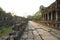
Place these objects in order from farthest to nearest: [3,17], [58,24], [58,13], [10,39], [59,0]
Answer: [3,17] → [58,13] → [59,0] → [58,24] → [10,39]

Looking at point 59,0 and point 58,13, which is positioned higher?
point 59,0

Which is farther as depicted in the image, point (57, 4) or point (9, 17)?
point (9, 17)

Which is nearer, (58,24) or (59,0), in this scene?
(58,24)

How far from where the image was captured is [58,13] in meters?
25.9

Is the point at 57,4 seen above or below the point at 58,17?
above

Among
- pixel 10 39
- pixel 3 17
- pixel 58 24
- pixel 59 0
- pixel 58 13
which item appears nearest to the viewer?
pixel 10 39

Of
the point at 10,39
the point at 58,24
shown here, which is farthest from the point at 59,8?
the point at 10,39

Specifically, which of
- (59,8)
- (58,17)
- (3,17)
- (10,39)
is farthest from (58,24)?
(3,17)

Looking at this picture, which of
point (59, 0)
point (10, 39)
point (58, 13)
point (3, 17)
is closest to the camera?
point (10, 39)

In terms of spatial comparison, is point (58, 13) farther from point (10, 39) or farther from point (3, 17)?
point (3, 17)

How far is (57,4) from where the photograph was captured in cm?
2436

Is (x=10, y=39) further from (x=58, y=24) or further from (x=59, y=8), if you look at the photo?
(x=59, y=8)

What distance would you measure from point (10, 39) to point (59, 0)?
786 inches

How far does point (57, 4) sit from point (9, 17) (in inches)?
2133
